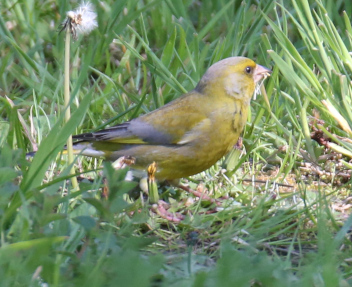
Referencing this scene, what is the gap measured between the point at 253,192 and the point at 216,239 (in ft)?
2.01

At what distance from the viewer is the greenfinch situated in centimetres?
385

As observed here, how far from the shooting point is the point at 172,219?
3.26 metres

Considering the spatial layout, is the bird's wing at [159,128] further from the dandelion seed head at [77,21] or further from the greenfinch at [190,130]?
the dandelion seed head at [77,21]

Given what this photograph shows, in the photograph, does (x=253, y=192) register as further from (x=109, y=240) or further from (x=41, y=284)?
(x=41, y=284)

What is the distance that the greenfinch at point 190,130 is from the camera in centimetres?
385

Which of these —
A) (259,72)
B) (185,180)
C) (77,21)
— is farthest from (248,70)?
(77,21)

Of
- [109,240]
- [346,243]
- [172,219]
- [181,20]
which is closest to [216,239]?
[172,219]

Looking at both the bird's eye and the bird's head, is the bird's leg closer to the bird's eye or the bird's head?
the bird's head

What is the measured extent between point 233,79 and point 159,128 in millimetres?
588

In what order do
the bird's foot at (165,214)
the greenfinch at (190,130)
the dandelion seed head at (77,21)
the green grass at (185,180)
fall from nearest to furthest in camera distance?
the green grass at (185,180)
the dandelion seed head at (77,21)
the bird's foot at (165,214)
the greenfinch at (190,130)

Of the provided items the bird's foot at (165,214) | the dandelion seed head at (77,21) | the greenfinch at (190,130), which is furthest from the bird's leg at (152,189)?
the dandelion seed head at (77,21)

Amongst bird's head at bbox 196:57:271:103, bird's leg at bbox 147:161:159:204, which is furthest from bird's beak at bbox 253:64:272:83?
bird's leg at bbox 147:161:159:204

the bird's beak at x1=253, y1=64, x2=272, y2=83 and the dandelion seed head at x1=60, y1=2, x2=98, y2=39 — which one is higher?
the dandelion seed head at x1=60, y1=2, x2=98, y2=39

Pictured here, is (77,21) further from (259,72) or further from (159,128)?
(259,72)
